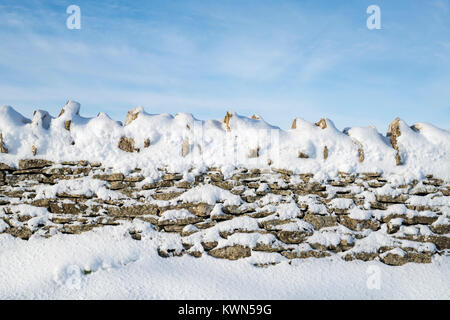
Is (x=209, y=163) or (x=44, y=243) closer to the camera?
(x=44, y=243)

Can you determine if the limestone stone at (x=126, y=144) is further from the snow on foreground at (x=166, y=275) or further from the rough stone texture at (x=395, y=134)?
the rough stone texture at (x=395, y=134)

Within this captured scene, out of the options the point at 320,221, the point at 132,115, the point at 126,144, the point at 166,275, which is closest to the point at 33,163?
the point at 126,144

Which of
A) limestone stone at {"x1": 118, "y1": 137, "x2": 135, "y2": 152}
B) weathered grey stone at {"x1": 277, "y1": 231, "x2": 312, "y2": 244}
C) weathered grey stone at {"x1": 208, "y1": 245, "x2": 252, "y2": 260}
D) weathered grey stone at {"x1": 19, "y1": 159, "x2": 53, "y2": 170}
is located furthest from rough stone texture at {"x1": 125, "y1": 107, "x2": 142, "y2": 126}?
weathered grey stone at {"x1": 277, "y1": 231, "x2": 312, "y2": 244}

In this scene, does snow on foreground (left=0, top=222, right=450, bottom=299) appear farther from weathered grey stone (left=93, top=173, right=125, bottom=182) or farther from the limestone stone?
the limestone stone

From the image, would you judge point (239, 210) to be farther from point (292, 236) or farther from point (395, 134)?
point (395, 134)

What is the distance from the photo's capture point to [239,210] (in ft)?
16.7

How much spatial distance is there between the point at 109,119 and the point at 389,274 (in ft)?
16.9

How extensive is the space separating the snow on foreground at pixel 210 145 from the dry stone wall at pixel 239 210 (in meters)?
0.20

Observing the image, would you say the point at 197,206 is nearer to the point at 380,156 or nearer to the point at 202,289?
the point at 202,289

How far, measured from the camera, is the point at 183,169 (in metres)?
5.37

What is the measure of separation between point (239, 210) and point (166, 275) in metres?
1.42

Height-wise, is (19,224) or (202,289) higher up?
(19,224)

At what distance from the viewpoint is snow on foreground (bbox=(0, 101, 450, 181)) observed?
5434 mm
